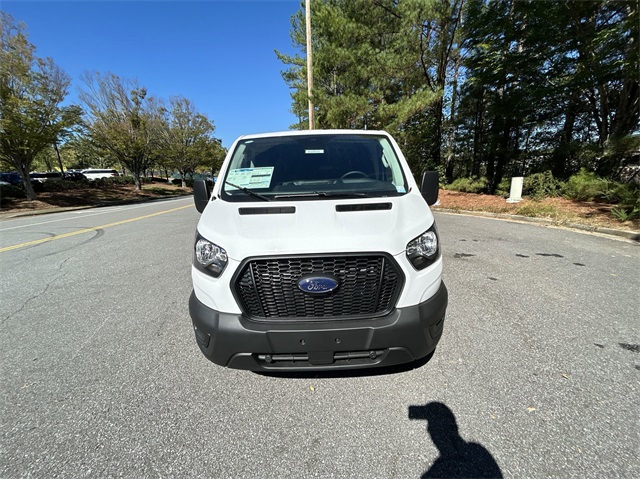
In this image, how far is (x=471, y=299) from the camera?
11.5 feet

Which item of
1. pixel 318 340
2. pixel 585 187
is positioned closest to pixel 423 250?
pixel 318 340

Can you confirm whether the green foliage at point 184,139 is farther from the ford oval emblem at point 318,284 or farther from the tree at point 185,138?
the ford oval emblem at point 318,284

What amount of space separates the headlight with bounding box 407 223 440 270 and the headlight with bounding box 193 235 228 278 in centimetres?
118

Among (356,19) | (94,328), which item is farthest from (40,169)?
(94,328)

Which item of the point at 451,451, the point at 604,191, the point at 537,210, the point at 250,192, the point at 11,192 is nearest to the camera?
the point at 451,451

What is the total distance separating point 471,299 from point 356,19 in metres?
14.3

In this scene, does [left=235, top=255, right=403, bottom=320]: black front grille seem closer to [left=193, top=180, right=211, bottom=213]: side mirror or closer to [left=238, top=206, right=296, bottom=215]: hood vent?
[left=238, top=206, right=296, bottom=215]: hood vent

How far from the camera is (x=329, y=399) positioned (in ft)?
6.68

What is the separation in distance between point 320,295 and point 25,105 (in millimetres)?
19973

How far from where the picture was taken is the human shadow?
5.04ft

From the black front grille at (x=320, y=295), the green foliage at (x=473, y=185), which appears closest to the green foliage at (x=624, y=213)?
the green foliage at (x=473, y=185)

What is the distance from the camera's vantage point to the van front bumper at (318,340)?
176 cm

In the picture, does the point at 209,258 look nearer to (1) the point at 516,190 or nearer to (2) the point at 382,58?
(1) the point at 516,190

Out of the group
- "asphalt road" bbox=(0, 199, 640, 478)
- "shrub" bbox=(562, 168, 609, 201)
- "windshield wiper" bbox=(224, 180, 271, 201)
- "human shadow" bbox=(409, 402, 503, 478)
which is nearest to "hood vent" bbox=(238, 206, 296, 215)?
"windshield wiper" bbox=(224, 180, 271, 201)
